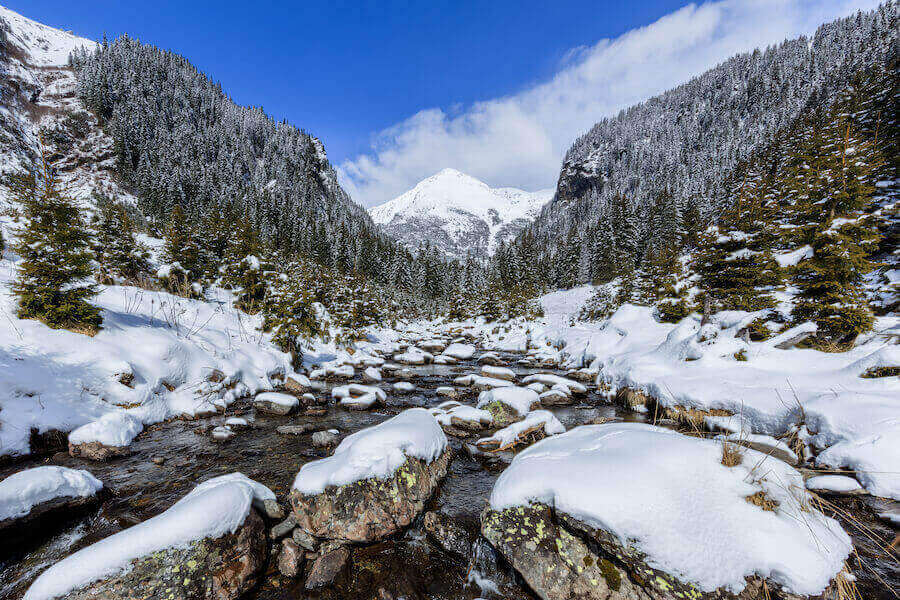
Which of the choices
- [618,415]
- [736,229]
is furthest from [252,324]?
[736,229]

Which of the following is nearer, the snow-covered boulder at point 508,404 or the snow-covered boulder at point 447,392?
the snow-covered boulder at point 508,404

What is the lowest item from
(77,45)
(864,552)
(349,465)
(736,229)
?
(864,552)

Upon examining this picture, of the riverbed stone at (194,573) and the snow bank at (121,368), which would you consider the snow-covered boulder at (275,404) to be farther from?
the riverbed stone at (194,573)

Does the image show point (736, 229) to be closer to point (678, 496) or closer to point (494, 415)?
point (494, 415)

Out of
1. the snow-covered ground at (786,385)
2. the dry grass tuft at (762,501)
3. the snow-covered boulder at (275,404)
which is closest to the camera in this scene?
the dry grass tuft at (762,501)

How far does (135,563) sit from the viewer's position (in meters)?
3.85

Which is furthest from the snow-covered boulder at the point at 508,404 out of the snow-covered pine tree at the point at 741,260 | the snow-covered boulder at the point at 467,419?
the snow-covered pine tree at the point at 741,260

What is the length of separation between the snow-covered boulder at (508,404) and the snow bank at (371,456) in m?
3.97

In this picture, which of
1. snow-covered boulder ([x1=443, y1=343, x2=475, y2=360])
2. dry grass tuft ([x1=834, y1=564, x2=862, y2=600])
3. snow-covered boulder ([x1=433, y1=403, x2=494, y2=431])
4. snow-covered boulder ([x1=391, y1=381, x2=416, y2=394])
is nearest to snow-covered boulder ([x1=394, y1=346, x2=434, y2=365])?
snow-covered boulder ([x1=443, y1=343, x2=475, y2=360])

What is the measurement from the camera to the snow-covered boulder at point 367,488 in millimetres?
5223

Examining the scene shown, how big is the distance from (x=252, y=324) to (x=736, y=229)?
94.5 feet

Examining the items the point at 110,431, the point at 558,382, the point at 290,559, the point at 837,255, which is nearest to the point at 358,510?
the point at 290,559

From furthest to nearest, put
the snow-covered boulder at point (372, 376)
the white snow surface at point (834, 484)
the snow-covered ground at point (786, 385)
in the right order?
the snow-covered boulder at point (372, 376) < the snow-covered ground at point (786, 385) < the white snow surface at point (834, 484)

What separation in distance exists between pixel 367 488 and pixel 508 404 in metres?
6.43
